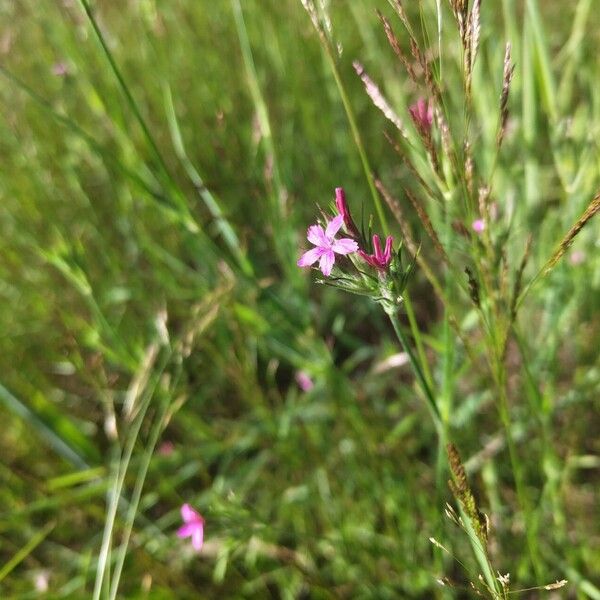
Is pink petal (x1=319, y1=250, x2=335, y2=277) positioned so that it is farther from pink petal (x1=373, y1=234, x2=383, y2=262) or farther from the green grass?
the green grass

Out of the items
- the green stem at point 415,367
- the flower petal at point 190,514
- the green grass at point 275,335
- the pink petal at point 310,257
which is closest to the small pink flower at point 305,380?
the green grass at point 275,335

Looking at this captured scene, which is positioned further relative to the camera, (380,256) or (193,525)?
(193,525)

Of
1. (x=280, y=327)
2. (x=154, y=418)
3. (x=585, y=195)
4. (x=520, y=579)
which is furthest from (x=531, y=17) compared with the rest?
(x=154, y=418)

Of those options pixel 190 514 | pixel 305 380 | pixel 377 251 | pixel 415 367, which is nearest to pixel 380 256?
pixel 377 251

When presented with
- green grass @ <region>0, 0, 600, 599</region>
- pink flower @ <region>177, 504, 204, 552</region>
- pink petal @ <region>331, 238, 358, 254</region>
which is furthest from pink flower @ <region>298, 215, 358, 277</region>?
pink flower @ <region>177, 504, 204, 552</region>

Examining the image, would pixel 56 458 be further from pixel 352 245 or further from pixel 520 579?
pixel 352 245

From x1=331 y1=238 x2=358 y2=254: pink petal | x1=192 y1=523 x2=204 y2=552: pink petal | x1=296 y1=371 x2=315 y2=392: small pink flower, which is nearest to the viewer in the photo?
x1=331 y1=238 x2=358 y2=254: pink petal

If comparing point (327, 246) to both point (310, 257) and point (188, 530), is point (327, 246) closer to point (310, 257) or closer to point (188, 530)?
point (310, 257)
